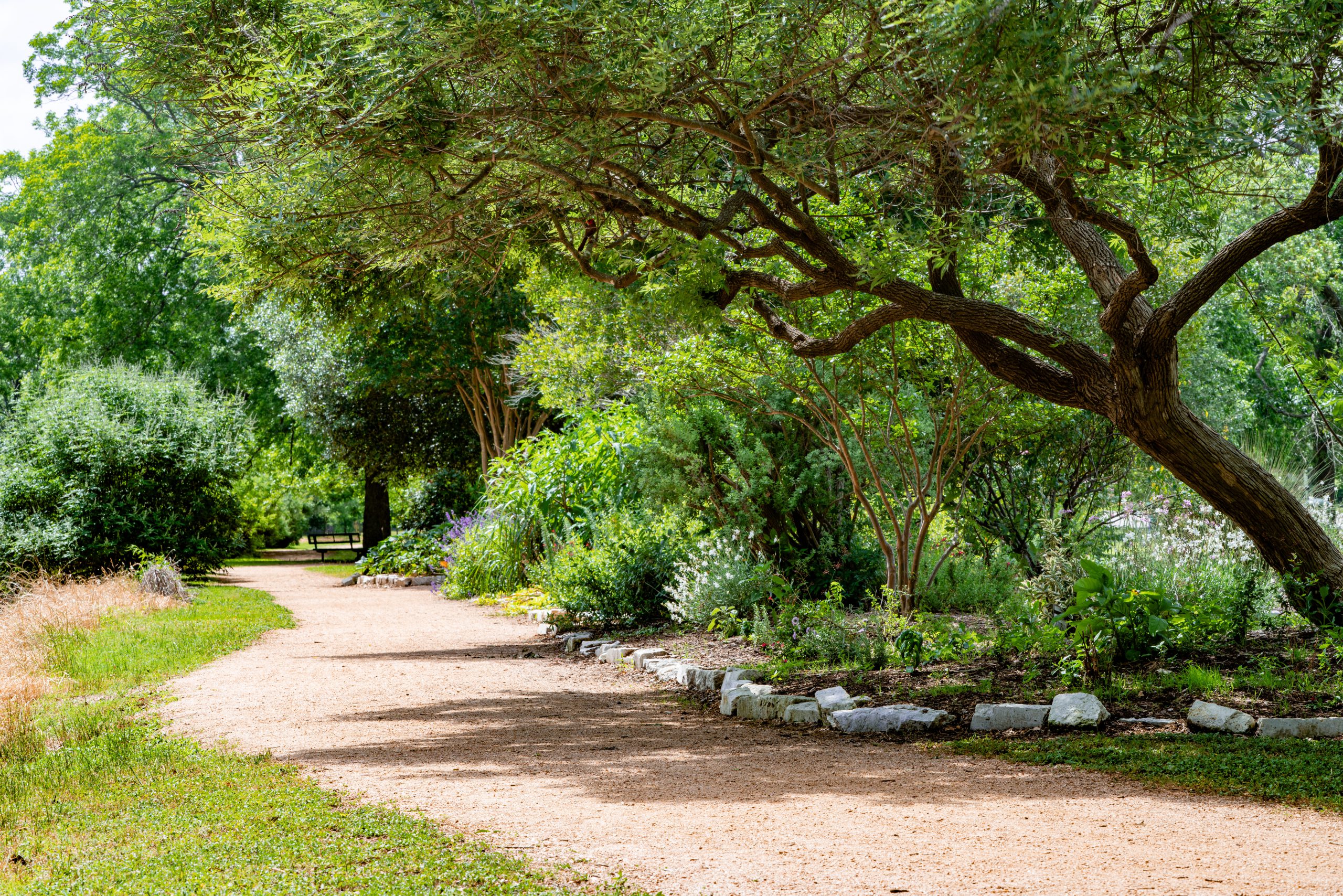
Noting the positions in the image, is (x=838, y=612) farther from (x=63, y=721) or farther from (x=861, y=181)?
(x=63, y=721)

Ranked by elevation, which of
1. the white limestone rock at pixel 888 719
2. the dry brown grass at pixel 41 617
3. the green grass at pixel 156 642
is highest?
the white limestone rock at pixel 888 719

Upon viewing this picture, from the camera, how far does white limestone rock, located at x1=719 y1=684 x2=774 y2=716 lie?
712 cm

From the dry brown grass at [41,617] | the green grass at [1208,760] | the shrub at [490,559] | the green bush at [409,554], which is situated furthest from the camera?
the green bush at [409,554]

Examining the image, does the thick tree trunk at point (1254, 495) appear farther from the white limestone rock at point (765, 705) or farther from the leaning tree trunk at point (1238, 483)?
the white limestone rock at point (765, 705)

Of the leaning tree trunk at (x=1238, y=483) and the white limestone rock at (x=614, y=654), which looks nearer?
the leaning tree trunk at (x=1238, y=483)

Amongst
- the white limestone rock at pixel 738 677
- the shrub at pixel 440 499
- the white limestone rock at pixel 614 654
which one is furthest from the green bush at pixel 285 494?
the white limestone rock at pixel 738 677

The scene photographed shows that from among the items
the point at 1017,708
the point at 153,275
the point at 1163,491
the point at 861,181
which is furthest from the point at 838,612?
the point at 153,275

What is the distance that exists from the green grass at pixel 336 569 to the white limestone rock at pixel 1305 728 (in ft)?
61.3

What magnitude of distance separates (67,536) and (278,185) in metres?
10.1

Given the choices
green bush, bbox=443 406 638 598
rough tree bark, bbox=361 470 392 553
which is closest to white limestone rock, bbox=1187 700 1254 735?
green bush, bbox=443 406 638 598

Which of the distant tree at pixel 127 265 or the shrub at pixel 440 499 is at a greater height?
the distant tree at pixel 127 265

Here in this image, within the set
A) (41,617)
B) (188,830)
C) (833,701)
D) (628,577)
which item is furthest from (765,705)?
(41,617)

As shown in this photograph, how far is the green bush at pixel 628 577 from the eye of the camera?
1070 cm

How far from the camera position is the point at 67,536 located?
15.4 meters
